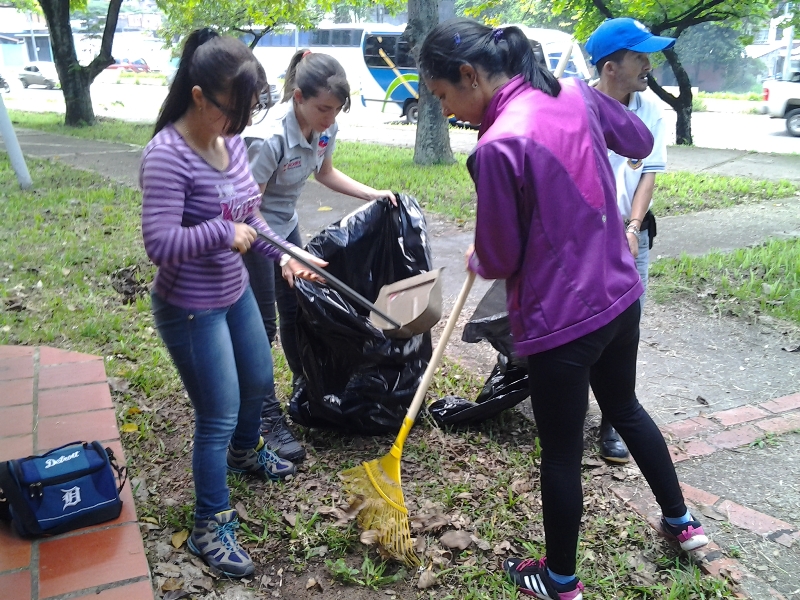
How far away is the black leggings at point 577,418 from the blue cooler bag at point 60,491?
50.9 inches

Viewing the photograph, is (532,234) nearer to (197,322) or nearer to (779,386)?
(197,322)

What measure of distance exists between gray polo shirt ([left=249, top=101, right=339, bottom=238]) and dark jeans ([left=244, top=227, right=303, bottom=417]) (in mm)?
149

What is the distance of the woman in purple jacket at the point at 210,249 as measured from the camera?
70.9 inches

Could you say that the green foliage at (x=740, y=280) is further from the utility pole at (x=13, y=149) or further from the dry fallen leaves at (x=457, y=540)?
the utility pole at (x=13, y=149)

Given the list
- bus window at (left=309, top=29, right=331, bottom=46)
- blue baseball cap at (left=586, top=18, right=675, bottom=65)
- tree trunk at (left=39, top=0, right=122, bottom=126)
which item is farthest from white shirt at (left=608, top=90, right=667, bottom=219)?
bus window at (left=309, top=29, right=331, bottom=46)

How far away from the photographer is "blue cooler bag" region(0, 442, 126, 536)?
2.02m

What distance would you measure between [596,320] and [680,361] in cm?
211

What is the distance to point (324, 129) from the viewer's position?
2.56m

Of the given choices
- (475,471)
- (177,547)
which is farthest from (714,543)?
(177,547)

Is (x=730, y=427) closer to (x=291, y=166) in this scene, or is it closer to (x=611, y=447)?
(x=611, y=447)

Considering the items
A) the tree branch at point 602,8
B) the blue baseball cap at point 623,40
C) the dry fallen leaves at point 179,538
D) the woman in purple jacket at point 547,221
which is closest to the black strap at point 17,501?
the dry fallen leaves at point 179,538

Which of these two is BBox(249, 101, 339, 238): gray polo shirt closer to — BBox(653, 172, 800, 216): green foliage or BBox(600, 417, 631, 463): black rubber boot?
BBox(600, 417, 631, 463): black rubber boot

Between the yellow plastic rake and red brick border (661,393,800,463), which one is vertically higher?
the yellow plastic rake

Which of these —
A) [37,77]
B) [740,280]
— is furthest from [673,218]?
[37,77]
